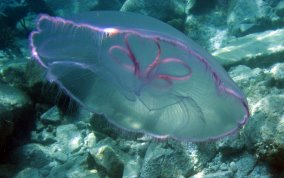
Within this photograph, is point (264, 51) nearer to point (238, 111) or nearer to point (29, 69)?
point (238, 111)

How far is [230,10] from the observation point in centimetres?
753

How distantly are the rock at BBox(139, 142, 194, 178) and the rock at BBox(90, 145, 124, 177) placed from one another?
28cm

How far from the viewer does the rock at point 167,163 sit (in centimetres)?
352

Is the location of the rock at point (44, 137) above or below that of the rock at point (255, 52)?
below

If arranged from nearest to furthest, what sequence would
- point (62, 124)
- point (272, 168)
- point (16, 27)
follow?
1. point (272, 168)
2. point (62, 124)
3. point (16, 27)

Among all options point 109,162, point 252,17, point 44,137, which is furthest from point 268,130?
point 252,17

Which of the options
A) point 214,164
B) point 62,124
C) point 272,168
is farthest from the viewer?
point 62,124

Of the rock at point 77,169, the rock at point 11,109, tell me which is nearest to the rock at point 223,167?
the rock at point 77,169

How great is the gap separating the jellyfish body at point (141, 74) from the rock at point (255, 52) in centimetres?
304

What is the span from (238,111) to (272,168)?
1119 mm

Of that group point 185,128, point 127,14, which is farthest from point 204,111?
point 127,14

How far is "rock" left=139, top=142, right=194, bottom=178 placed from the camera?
3518 mm

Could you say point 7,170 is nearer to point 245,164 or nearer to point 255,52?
point 245,164

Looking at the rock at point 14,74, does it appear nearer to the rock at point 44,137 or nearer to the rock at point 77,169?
the rock at point 44,137
